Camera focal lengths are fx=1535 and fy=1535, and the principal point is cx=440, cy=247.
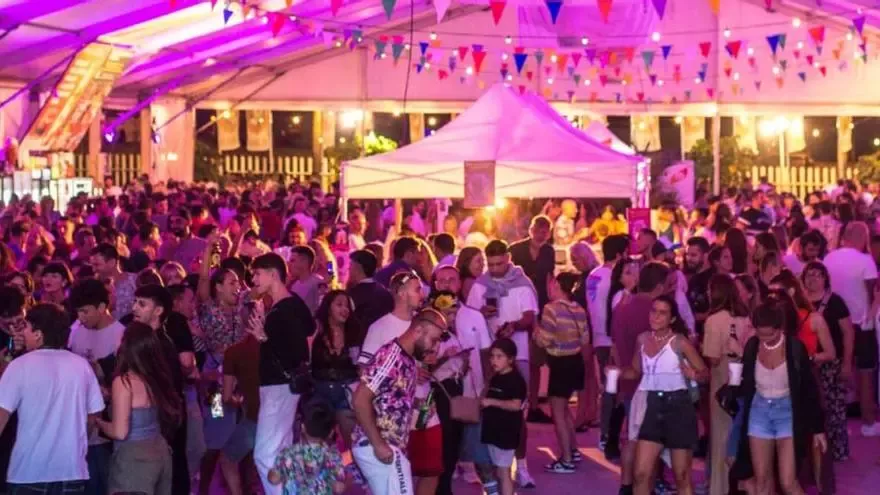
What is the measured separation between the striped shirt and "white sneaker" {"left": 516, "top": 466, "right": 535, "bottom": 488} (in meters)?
0.92

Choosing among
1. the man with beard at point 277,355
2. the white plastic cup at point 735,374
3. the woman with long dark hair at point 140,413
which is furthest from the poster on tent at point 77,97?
the woman with long dark hair at point 140,413

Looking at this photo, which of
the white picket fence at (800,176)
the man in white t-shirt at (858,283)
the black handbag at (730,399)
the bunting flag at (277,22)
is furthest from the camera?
the white picket fence at (800,176)

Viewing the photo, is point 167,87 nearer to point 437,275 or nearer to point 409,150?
point 409,150

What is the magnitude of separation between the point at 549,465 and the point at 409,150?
7645mm

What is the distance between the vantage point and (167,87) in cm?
2877

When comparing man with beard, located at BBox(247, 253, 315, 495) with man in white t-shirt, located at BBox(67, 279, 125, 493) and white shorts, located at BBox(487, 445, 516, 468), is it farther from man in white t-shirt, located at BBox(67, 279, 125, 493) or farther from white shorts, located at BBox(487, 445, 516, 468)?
white shorts, located at BBox(487, 445, 516, 468)

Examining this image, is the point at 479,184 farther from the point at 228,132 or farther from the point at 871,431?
the point at 228,132

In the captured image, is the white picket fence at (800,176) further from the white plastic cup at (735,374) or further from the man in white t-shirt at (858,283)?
the white plastic cup at (735,374)

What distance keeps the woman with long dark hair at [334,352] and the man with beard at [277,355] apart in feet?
0.33

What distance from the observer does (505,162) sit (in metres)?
16.4

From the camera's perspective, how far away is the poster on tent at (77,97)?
72.9 feet

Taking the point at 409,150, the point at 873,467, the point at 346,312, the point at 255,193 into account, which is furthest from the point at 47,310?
the point at 255,193

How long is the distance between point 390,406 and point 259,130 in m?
26.9

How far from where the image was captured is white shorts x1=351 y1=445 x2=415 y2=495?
6891 millimetres
